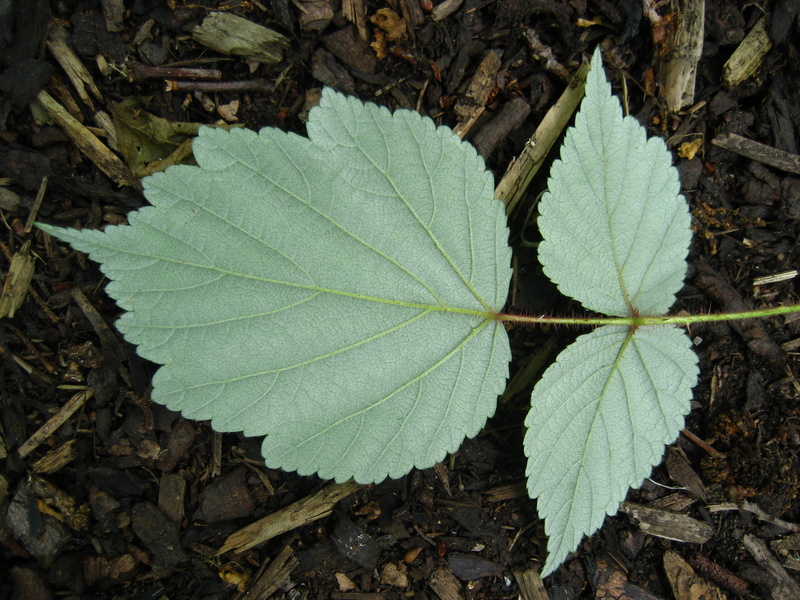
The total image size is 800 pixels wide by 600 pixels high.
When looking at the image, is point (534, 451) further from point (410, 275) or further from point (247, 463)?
point (247, 463)

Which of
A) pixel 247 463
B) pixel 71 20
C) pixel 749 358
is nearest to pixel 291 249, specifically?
pixel 247 463

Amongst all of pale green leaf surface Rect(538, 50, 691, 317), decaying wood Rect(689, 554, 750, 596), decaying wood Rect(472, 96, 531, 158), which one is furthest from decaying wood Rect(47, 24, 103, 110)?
decaying wood Rect(689, 554, 750, 596)

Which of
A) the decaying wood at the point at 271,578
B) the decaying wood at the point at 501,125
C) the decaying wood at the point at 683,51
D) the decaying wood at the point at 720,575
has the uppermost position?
the decaying wood at the point at 683,51

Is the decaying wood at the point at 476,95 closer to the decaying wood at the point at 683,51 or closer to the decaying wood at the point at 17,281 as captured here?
the decaying wood at the point at 683,51

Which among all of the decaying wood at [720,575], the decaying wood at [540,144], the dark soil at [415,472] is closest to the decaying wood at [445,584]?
the dark soil at [415,472]

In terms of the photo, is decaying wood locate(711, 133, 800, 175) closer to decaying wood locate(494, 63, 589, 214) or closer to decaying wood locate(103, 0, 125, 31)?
decaying wood locate(494, 63, 589, 214)

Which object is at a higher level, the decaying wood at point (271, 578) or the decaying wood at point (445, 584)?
the decaying wood at point (445, 584)
